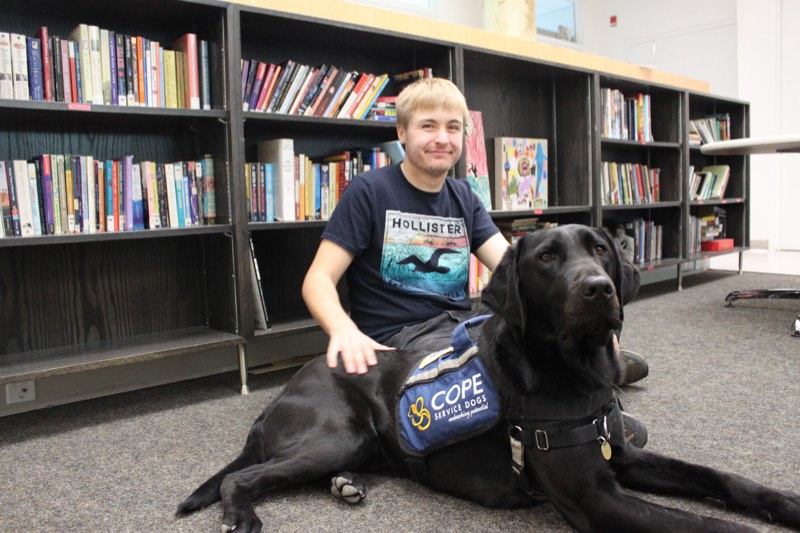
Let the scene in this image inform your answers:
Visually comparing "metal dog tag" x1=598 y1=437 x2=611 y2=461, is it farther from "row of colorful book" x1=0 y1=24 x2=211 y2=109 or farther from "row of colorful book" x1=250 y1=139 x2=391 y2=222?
"row of colorful book" x1=0 y1=24 x2=211 y2=109

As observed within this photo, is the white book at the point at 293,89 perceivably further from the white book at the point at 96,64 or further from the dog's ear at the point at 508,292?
the dog's ear at the point at 508,292

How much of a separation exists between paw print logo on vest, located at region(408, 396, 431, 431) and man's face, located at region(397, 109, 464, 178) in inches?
29.7

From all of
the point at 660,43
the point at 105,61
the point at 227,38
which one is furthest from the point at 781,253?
the point at 105,61

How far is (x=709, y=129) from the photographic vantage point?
16.8ft

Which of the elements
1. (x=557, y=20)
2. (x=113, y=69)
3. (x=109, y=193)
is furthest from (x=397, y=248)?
(x=557, y=20)

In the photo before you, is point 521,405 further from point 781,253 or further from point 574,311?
point 781,253

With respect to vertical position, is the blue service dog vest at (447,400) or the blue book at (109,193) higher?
the blue book at (109,193)

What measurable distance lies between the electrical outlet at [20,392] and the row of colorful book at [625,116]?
10.9ft

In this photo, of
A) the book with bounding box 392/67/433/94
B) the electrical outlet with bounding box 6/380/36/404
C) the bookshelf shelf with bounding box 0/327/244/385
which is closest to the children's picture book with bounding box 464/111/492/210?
the book with bounding box 392/67/433/94

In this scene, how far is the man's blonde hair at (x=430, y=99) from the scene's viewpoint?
5.94 ft

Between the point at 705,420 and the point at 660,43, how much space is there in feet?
18.2

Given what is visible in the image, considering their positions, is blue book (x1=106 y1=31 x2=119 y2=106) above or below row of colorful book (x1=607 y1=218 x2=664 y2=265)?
above

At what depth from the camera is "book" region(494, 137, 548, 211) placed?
3.57m

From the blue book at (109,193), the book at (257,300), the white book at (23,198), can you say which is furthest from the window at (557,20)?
the white book at (23,198)
